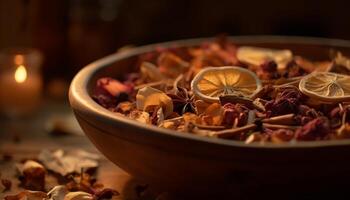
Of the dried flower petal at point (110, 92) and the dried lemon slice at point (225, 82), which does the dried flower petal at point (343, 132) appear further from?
the dried flower petal at point (110, 92)

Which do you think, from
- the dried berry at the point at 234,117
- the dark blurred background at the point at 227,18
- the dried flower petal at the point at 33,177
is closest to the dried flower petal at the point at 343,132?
the dried berry at the point at 234,117

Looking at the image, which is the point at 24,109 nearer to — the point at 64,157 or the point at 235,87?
the point at 64,157

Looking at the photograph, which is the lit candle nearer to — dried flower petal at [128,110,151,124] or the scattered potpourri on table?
the scattered potpourri on table

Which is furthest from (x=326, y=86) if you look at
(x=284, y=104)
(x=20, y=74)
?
(x=20, y=74)

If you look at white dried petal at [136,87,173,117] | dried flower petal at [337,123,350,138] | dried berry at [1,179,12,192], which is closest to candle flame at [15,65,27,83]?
dried berry at [1,179,12,192]

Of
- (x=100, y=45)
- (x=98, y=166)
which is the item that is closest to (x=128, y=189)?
(x=98, y=166)
